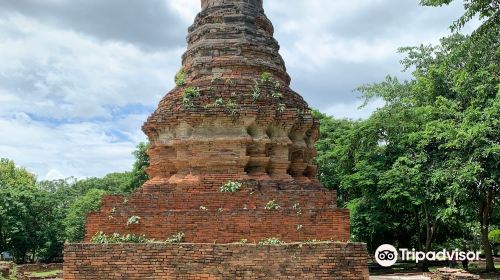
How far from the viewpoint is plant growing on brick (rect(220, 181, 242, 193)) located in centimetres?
1021

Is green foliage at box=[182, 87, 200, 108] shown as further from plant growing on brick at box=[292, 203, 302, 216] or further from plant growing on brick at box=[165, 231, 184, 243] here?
plant growing on brick at box=[292, 203, 302, 216]

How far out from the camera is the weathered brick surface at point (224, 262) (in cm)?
802

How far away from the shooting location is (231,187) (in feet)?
33.6

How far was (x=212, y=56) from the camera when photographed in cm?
1220

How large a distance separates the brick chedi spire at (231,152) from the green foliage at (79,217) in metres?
25.4

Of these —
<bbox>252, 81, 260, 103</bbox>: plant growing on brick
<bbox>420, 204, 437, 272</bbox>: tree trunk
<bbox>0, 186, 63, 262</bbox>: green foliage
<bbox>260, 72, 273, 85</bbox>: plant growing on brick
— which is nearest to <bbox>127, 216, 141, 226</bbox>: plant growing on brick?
<bbox>252, 81, 260, 103</bbox>: plant growing on brick

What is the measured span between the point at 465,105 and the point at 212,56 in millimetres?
12246

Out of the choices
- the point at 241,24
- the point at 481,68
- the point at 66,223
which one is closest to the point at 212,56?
the point at 241,24

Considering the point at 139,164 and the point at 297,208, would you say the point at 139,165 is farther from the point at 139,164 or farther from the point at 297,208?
the point at 297,208

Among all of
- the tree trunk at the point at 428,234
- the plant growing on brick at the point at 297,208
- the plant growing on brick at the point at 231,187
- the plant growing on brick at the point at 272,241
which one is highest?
the plant growing on brick at the point at 231,187

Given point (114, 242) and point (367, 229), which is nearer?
point (114, 242)

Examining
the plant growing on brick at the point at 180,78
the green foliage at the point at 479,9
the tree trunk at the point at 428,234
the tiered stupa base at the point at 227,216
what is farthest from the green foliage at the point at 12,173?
the green foliage at the point at 479,9

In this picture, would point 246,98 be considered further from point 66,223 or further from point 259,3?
point 66,223

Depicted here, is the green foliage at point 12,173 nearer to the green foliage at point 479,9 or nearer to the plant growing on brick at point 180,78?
the plant growing on brick at point 180,78
